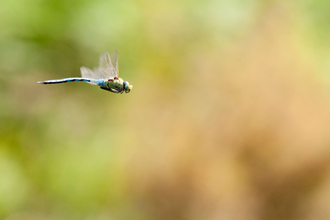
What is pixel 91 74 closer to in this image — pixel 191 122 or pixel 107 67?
pixel 107 67

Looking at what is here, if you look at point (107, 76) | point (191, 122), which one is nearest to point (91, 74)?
point (107, 76)

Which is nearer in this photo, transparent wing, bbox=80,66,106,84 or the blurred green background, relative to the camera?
transparent wing, bbox=80,66,106,84

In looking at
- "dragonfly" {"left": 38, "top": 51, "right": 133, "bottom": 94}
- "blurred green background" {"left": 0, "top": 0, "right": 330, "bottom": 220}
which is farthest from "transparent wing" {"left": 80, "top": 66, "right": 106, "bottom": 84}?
"blurred green background" {"left": 0, "top": 0, "right": 330, "bottom": 220}

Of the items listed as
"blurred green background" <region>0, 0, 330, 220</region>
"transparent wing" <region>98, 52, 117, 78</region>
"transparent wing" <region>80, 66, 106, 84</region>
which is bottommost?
"transparent wing" <region>80, 66, 106, 84</region>

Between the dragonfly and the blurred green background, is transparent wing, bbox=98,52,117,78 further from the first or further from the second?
the blurred green background

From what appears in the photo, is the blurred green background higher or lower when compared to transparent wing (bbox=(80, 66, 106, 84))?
higher

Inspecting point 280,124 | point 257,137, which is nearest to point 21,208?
point 257,137

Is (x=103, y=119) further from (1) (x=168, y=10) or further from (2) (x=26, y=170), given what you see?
(1) (x=168, y=10)
